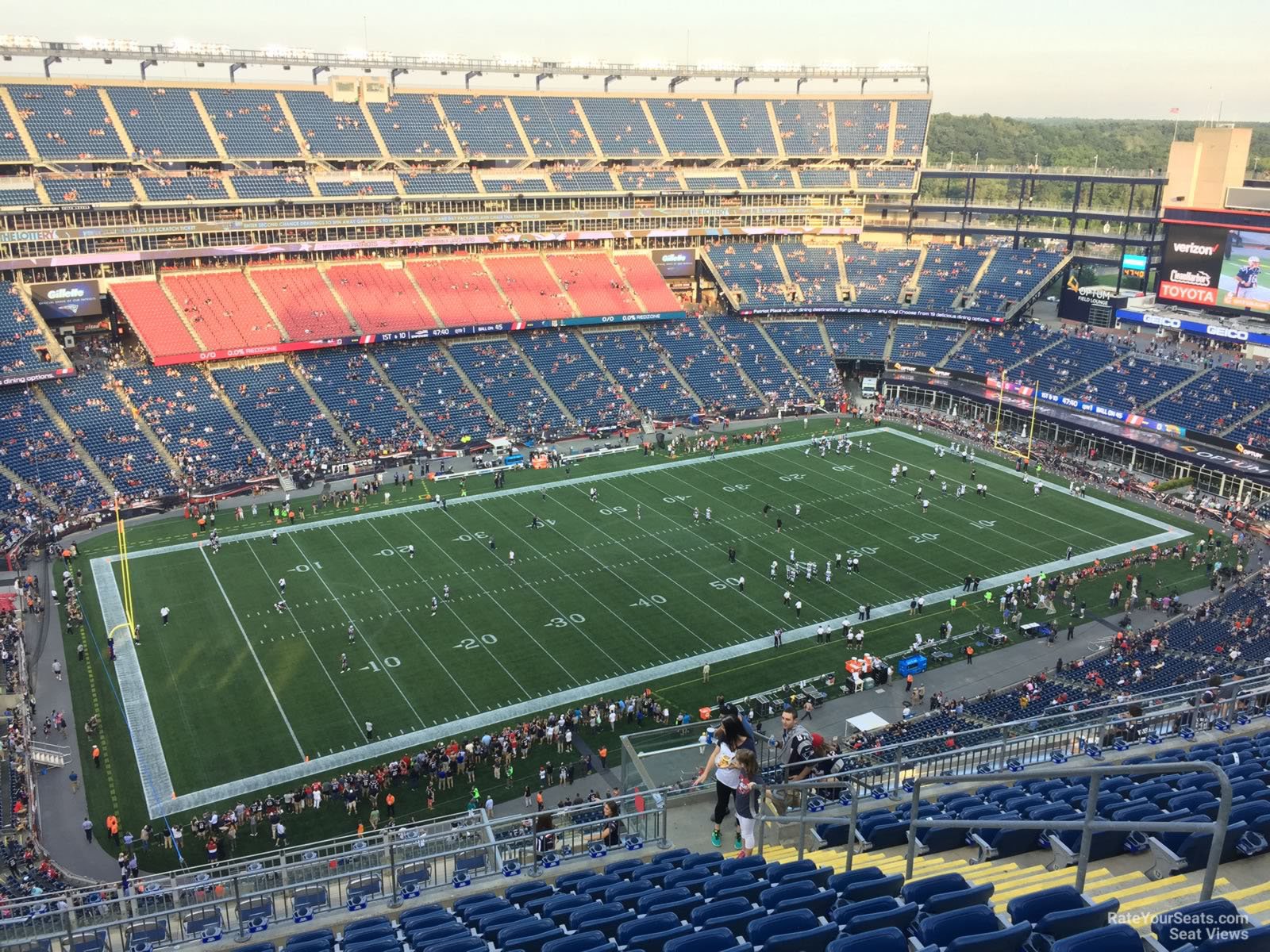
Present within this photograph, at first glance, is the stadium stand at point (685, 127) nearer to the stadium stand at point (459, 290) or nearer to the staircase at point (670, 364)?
the staircase at point (670, 364)

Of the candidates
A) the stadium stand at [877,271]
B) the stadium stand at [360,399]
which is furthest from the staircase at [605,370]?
the stadium stand at [877,271]

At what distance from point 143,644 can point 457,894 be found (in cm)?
2405

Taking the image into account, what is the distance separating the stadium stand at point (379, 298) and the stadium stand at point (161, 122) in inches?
395

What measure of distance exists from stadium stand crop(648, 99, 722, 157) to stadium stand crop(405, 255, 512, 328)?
18634 mm

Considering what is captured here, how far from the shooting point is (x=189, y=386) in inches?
2044

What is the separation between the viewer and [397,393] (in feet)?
182

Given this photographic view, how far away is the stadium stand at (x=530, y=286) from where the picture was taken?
209 feet

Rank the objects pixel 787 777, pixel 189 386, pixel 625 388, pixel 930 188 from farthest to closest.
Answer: pixel 930 188
pixel 625 388
pixel 189 386
pixel 787 777

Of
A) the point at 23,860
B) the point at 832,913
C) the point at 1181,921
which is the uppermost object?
the point at 1181,921

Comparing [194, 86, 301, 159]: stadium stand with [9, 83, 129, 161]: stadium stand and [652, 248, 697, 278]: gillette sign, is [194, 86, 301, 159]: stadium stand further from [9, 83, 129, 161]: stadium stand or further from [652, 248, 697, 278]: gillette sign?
[652, 248, 697, 278]: gillette sign

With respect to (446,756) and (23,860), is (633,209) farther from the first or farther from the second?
(23,860)

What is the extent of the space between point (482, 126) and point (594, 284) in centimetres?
1337

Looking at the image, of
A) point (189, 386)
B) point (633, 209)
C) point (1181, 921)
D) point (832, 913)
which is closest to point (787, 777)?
point (832, 913)

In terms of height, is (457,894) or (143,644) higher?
(457,894)
